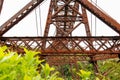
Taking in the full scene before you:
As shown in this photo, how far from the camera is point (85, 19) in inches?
814

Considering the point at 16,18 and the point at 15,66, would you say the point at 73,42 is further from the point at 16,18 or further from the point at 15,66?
the point at 15,66

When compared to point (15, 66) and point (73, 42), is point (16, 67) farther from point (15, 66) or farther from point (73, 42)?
point (73, 42)

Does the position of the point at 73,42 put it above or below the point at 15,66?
below

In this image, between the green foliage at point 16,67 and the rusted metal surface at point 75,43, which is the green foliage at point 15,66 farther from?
the rusted metal surface at point 75,43

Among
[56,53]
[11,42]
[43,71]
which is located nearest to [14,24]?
[11,42]

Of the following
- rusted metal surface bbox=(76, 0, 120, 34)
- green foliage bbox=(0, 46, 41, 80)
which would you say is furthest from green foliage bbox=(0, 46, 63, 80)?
rusted metal surface bbox=(76, 0, 120, 34)

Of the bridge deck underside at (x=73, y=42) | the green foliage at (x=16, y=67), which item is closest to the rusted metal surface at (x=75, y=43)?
the bridge deck underside at (x=73, y=42)

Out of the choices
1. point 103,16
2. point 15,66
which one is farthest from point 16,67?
point 103,16

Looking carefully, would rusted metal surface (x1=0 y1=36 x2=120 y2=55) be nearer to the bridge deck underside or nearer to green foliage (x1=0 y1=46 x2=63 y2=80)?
the bridge deck underside

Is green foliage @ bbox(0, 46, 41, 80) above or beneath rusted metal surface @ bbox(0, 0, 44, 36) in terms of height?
above

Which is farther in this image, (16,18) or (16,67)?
(16,18)

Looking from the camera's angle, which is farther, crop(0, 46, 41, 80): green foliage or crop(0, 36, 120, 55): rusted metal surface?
crop(0, 36, 120, 55): rusted metal surface

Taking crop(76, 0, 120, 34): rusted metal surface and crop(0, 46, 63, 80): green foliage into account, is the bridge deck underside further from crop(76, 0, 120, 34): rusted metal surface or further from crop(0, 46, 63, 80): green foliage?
crop(0, 46, 63, 80): green foliage

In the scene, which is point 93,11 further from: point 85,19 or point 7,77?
point 7,77
